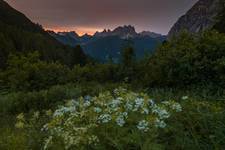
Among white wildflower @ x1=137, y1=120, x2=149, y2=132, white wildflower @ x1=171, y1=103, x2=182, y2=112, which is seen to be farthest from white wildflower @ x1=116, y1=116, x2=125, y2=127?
white wildflower @ x1=171, y1=103, x2=182, y2=112

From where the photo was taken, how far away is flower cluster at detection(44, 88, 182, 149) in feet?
15.7

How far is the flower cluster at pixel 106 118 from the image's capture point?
4784mm

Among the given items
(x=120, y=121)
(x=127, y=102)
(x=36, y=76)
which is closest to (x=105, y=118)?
(x=120, y=121)

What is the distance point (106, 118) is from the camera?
Answer: 193 inches

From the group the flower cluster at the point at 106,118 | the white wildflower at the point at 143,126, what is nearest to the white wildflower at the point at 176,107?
the flower cluster at the point at 106,118

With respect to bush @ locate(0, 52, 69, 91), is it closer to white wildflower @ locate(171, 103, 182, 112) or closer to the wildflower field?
the wildflower field

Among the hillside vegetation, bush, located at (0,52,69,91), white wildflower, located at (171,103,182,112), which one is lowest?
bush, located at (0,52,69,91)

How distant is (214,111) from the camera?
5473 mm

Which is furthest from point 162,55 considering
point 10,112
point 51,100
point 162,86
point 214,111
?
point 214,111

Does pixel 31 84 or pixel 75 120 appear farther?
pixel 31 84

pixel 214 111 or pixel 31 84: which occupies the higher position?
pixel 214 111

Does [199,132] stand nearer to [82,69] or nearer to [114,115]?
[114,115]

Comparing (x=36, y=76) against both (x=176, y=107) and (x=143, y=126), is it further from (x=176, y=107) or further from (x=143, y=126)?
(x=143, y=126)

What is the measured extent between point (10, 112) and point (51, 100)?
129cm
